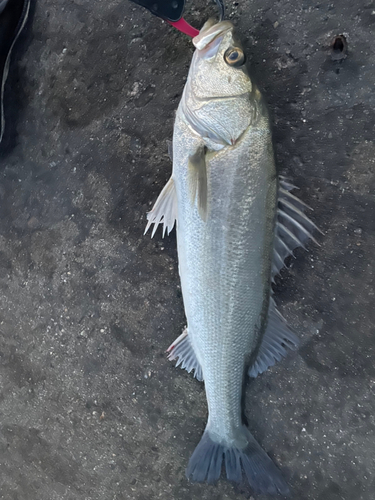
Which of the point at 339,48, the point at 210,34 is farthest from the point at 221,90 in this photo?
the point at 339,48

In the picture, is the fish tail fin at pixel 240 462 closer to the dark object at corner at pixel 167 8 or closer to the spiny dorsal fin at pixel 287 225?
the spiny dorsal fin at pixel 287 225

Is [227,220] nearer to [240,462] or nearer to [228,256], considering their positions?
[228,256]

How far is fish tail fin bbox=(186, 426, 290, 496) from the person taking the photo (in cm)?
189

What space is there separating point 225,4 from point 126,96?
0.84m

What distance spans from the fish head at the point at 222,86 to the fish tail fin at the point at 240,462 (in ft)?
5.53

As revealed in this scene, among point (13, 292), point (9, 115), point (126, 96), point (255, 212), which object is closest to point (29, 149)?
point (9, 115)

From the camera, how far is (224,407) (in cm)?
180

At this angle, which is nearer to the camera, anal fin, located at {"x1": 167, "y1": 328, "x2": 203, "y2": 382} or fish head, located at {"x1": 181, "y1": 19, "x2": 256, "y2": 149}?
fish head, located at {"x1": 181, "y1": 19, "x2": 256, "y2": 149}

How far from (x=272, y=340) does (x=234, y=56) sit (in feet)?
4.92

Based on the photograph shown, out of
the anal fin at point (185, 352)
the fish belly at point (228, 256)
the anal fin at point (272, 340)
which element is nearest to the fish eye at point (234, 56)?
the fish belly at point (228, 256)

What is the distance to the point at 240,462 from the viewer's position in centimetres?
190

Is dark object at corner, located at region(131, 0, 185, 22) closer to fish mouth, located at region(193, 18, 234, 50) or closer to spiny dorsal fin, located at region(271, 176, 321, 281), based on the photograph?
fish mouth, located at region(193, 18, 234, 50)

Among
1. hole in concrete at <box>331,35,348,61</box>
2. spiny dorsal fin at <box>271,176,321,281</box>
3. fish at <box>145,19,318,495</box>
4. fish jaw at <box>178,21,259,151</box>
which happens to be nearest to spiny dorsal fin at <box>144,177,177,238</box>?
fish at <box>145,19,318,495</box>

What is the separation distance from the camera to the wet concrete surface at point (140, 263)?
6.39 ft
